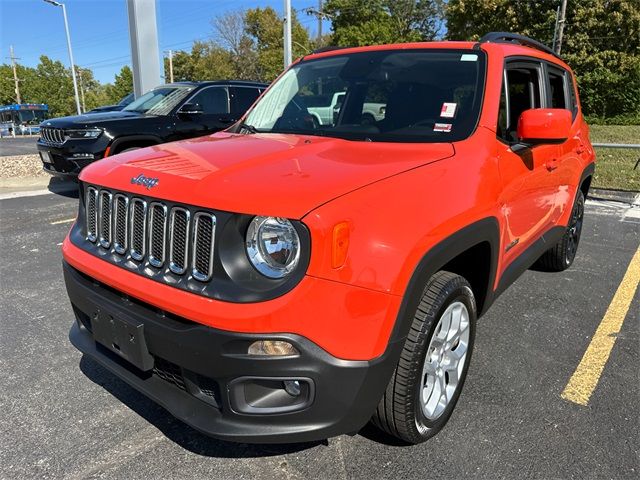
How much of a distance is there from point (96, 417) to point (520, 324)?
283cm

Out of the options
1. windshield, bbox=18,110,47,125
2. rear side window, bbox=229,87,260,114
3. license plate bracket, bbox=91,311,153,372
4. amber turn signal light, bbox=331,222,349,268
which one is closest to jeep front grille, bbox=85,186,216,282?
license plate bracket, bbox=91,311,153,372

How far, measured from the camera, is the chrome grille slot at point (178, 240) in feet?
6.19

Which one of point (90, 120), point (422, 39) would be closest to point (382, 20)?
point (422, 39)

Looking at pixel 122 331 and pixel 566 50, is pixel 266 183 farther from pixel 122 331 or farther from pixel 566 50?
pixel 566 50

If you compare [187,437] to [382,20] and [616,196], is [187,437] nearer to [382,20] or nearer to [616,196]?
[616,196]

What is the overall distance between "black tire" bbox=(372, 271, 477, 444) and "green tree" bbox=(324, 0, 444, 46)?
45.7 meters

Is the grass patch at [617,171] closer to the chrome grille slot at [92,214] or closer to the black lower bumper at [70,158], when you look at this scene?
the black lower bumper at [70,158]

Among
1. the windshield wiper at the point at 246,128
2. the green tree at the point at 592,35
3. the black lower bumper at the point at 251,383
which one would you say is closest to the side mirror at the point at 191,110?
the windshield wiper at the point at 246,128

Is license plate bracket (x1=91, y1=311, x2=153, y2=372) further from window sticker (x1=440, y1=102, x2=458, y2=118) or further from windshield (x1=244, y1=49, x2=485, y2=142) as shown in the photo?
window sticker (x1=440, y1=102, x2=458, y2=118)

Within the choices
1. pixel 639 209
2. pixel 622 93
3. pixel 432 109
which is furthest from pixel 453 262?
pixel 622 93

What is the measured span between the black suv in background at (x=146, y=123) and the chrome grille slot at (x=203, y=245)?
232 inches

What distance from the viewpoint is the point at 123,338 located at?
202 cm

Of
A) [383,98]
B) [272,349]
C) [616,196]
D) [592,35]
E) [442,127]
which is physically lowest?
[616,196]

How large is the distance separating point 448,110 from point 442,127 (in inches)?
5.4
